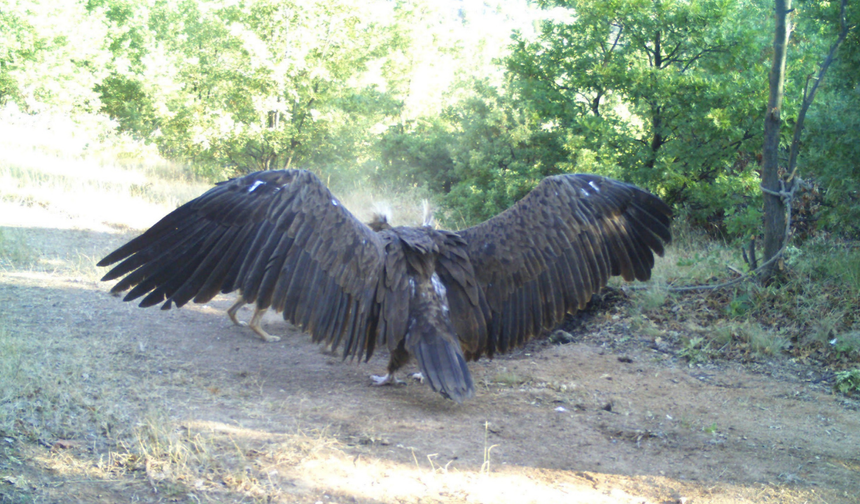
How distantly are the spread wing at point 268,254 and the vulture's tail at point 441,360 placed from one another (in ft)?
1.60

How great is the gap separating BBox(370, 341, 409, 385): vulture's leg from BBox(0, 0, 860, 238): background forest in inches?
178

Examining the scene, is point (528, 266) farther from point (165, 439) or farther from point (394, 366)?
point (165, 439)

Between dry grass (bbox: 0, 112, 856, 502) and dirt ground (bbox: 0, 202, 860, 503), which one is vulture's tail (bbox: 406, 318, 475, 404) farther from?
dry grass (bbox: 0, 112, 856, 502)

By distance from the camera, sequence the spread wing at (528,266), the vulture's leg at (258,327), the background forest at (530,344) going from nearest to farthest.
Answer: the background forest at (530,344) → the spread wing at (528,266) → the vulture's leg at (258,327)

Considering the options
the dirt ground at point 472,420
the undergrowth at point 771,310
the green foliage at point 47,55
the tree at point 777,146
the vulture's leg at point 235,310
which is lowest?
the dirt ground at point 472,420

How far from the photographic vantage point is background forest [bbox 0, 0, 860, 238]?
339 inches

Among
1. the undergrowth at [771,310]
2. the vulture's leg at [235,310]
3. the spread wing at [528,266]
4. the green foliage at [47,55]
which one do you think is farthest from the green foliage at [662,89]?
the green foliage at [47,55]

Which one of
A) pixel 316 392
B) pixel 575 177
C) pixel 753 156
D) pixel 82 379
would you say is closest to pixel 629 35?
pixel 753 156

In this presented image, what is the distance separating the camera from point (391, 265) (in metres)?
5.29

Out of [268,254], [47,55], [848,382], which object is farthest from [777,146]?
[47,55]

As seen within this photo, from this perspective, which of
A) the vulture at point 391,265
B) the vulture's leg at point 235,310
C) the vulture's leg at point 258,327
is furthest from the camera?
the vulture's leg at point 235,310

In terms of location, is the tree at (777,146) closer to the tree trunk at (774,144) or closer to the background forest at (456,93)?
the tree trunk at (774,144)

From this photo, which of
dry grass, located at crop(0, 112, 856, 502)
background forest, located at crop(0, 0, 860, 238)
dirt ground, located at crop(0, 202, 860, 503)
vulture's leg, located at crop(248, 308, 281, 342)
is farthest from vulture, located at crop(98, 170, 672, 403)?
background forest, located at crop(0, 0, 860, 238)

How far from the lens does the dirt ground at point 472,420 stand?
3627 mm
